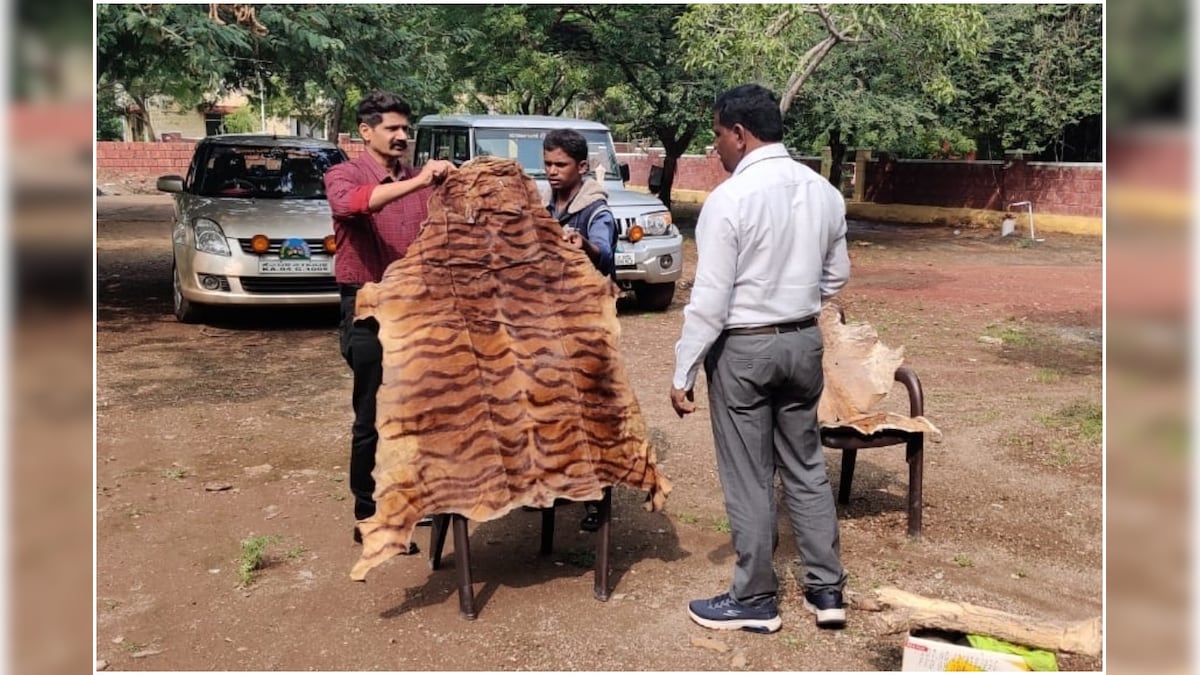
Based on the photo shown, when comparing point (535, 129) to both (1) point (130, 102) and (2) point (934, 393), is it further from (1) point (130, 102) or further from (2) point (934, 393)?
(1) point (130, 102)

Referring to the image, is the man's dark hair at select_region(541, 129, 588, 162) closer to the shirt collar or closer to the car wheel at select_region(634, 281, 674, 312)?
the shirt collar

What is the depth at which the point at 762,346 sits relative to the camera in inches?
134

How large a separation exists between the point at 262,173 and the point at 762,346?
7.78 meters

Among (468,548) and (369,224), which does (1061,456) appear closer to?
(468,548)

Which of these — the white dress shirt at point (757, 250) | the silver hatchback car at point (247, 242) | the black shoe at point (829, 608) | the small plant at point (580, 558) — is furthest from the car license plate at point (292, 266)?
the black shoe at point (829, 608)

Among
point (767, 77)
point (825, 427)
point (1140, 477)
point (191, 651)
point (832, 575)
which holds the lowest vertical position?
point (191, 651)

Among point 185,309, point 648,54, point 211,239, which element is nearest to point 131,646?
point 211,239

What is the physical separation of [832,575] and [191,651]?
2.26 metres

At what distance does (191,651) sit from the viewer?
3441 mm

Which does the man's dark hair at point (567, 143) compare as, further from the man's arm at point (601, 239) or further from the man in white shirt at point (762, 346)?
the man in white shirt at point (762, 346)

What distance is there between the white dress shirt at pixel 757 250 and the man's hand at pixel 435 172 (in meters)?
1.04

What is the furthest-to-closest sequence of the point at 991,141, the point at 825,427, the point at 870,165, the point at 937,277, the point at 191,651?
the point at 870,165 < the point at 991,141 < the point at 937,277 < the point at 825,427 < the point at 191,651

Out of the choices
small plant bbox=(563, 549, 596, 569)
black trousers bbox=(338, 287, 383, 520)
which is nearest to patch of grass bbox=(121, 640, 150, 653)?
black trousers bbox=(338, 287, 383, 520)

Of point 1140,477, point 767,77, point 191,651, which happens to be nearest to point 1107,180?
point 1140,477
